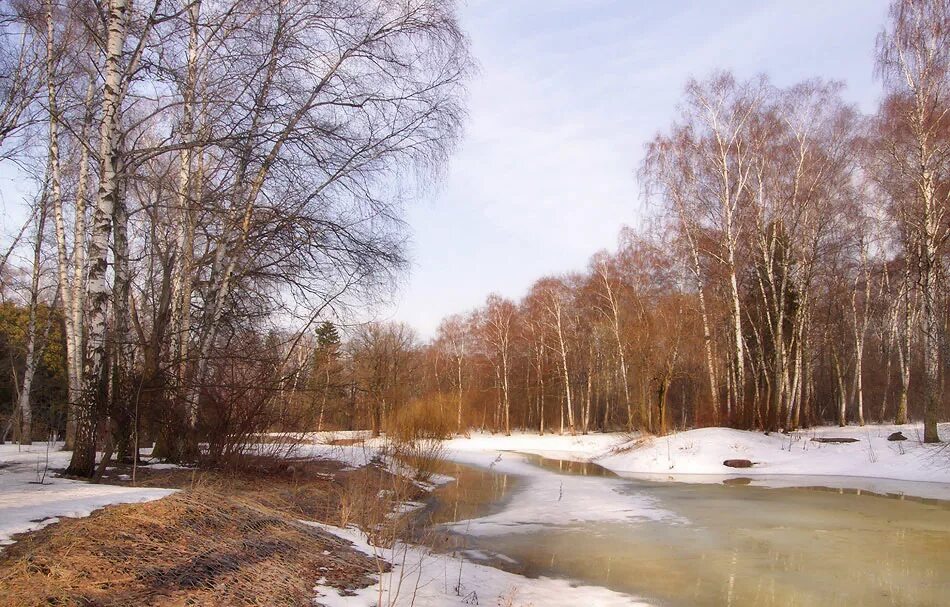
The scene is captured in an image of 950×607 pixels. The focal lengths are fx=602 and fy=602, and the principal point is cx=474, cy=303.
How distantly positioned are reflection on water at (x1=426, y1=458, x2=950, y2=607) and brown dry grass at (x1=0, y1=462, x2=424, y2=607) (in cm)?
260

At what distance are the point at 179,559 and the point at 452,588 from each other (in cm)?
241

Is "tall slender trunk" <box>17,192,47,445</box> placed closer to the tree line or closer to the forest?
A: the forest

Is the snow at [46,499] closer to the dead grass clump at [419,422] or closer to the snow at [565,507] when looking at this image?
the snow at [565,507]

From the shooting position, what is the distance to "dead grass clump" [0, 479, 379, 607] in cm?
348

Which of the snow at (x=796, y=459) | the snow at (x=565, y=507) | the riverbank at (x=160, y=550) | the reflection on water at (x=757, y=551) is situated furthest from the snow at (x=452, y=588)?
the snow at (x=796, y=459)

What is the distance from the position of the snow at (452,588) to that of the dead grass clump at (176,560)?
0.25 meters

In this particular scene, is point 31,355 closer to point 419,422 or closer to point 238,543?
point 419,422

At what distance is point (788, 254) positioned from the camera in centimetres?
2223

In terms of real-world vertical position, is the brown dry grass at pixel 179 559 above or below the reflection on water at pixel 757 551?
above

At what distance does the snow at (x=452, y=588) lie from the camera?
475 cm

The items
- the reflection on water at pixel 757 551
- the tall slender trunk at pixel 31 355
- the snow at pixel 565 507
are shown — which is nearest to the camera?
the reflection on water at pixel 757 551

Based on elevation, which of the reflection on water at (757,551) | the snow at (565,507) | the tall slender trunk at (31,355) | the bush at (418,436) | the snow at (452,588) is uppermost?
the tall slender trunk at (31,355)

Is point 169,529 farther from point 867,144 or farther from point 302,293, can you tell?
point 867,144

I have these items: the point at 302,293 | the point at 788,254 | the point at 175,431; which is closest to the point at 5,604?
the point at 175,431
